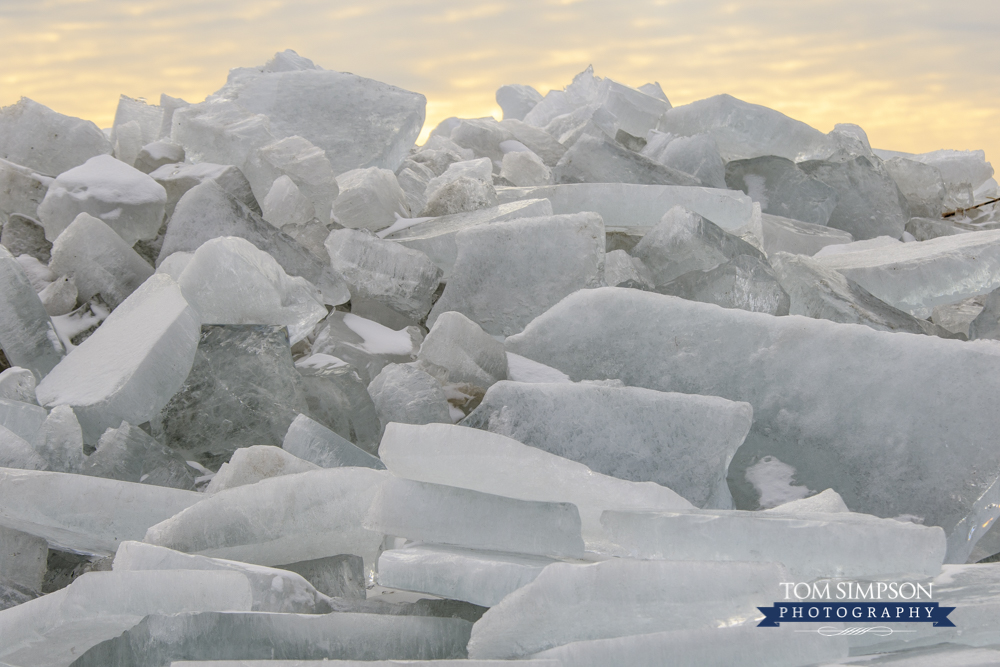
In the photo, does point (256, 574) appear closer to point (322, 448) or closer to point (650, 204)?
point (322, 448)

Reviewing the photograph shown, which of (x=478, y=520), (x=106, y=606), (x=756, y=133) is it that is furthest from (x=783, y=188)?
(x=106, y=606)

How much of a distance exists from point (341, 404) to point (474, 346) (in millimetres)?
234

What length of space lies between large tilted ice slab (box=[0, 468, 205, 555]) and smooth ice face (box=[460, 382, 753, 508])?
437mm

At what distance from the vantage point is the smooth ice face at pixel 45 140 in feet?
7.41

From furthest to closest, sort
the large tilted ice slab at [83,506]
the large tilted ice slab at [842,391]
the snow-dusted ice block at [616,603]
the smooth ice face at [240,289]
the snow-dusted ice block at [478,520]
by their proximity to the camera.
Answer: the smooth ice face at [240,289] → the large tilted ice slab at [842,391] → the large tilted ice slab at [83,506] → the snow-dusted ice block at [478,520] → the snow-dusted ice block at [616,603]

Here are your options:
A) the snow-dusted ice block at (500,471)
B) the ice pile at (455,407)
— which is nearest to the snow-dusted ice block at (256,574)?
the ice pile at (455,407)

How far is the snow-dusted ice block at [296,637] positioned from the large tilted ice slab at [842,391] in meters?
0.58

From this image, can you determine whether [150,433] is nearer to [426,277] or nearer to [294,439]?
[294,439]

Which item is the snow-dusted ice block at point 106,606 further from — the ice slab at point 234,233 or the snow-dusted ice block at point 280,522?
the ice slab at point 234,233

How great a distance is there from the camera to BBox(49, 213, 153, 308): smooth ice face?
1.63 meters

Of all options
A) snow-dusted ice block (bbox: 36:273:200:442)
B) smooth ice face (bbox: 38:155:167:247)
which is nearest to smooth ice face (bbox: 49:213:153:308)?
smooth ice face (bbox: 38:155:167:247)

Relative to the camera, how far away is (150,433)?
1292mm

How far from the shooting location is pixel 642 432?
1106 millimetres

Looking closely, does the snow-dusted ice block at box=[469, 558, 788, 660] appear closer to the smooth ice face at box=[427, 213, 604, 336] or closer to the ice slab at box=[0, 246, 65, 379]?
the smooth ice face at box=[427, 213, 604, 336]
